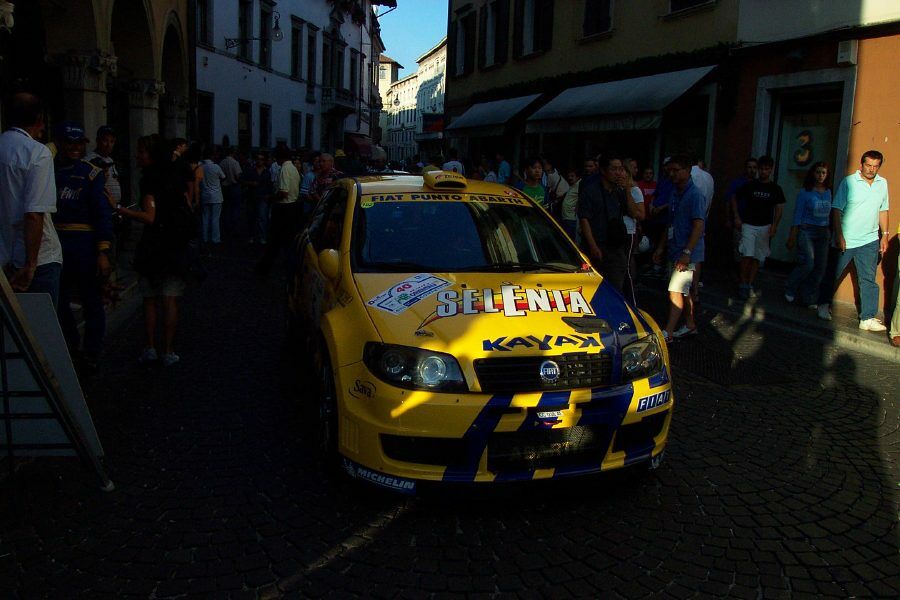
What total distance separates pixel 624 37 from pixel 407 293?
14.2 m

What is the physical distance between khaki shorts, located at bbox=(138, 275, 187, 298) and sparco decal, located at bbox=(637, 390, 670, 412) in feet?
13.2

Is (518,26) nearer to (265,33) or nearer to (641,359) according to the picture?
(265,33)

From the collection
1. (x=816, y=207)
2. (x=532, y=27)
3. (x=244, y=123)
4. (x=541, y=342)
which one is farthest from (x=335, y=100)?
(x=541, y=342)

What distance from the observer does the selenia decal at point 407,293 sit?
4.01 m

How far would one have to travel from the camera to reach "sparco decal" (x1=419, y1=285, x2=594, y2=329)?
154 inches

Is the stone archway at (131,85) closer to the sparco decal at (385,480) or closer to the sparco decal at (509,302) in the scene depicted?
the sparco decal at (509,302)

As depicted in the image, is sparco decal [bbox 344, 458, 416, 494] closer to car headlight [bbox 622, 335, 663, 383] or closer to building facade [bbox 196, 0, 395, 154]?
car headlight [bbox 622, 335, 663, 383]

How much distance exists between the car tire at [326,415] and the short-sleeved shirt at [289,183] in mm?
7724

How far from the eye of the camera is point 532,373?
11.8 ft

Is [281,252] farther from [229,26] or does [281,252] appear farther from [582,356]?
[229,26]

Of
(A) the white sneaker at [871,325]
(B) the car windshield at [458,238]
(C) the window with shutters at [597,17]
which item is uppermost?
(C) the window with shutters at [597,17]

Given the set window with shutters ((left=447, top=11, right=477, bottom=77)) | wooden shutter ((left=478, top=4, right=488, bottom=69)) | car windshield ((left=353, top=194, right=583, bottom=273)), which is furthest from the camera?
window with shutters ((left=447, top=11, right=477, bottom=77))

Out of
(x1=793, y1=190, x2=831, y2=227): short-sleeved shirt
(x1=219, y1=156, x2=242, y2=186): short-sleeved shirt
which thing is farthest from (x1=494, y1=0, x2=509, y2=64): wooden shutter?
(x1=793, y1=190, x2=831, y2=227): short-sleeved shirt

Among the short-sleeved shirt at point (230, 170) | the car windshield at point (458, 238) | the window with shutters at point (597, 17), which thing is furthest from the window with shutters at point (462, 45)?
the car windshield at point (458, 238)
